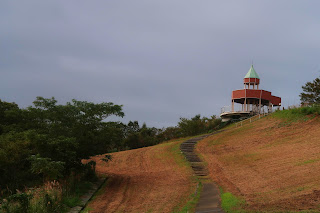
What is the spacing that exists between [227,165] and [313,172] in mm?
7302

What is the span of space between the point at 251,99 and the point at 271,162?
95.3 feet

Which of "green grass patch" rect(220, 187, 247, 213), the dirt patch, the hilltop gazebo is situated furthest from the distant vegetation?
the hilltop gazebo

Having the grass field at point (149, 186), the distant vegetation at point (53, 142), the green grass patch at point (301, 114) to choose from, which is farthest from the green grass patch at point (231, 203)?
the green grass patch at point (301, 114)

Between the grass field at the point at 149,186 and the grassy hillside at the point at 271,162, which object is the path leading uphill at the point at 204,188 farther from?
the grassy hillside at the point at 271,162

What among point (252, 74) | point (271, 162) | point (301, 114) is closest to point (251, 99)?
point (252, 74)

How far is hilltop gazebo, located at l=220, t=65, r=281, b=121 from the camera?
4531cm

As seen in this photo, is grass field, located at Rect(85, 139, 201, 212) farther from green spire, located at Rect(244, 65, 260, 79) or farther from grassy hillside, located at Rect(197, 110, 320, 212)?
green spire, located at Rect(244, 65, 260, 79)

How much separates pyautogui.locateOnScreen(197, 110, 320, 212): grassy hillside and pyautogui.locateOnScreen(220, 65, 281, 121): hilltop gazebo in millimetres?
10026

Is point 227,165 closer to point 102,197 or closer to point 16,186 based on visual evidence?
point 102,197

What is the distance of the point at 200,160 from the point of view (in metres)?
24.0

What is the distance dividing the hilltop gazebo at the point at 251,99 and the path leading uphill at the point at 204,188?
18759 millimetres

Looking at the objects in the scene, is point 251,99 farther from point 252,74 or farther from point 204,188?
point 204,188

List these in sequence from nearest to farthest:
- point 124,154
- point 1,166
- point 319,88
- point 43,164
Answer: point 43,164, point 1,166, point 124,154, point 319,88

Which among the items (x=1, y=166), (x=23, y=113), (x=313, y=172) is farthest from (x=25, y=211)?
(x=313, y=172)
